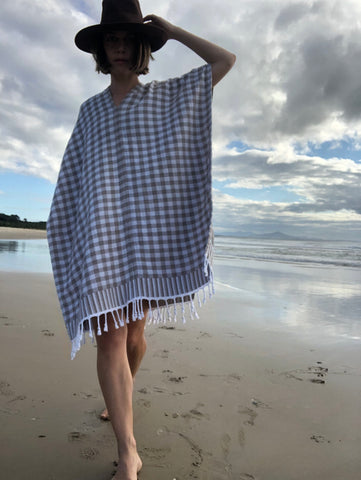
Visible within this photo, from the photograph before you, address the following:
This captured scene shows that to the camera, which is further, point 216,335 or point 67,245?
point 216,335

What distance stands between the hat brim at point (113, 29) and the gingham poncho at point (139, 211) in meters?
0.21

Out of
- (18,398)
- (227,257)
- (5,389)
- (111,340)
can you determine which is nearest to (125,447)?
(111,340)

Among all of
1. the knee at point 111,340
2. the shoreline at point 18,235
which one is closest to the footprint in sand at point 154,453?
the knee at point 111,340

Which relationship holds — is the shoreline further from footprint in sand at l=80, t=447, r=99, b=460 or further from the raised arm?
the raised arm

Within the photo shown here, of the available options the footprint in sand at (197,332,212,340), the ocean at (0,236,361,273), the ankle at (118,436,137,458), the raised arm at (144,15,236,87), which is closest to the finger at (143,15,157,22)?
the raised arm at (144,15,236,87)

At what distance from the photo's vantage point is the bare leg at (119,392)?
174 cm

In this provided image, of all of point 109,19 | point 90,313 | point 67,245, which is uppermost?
point 109,19

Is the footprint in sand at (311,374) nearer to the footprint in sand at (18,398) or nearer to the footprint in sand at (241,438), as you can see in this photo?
the footprint in sand at (241,438)

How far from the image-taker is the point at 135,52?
6.57 feet

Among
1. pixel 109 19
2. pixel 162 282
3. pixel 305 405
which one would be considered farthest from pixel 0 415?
pixel 109 19

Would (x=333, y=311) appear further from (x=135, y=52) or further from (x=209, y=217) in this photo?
(x=135, y=52)

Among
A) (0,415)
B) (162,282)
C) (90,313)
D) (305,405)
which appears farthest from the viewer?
(305,405)

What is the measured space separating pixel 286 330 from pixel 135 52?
322 cm

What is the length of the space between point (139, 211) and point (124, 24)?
86cm
